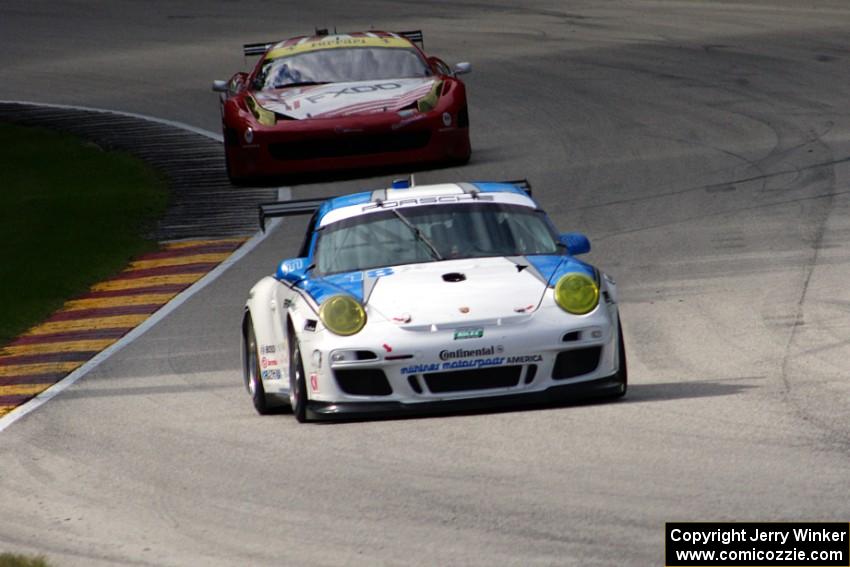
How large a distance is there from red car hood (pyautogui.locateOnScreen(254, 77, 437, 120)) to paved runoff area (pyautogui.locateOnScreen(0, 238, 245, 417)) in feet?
5.97

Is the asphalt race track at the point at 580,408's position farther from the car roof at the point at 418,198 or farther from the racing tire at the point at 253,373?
the car roof at the point at 418,198

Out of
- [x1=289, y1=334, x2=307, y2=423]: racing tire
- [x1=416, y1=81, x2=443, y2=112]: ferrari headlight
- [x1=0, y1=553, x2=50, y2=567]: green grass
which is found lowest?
[x1=416, y1=81, x2=443, y2=112]: ferrari headlight

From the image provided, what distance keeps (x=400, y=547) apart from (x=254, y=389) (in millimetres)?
3636

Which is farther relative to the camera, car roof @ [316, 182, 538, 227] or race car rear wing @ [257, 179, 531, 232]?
race car rear wing @ [257, 179, 531, 232]

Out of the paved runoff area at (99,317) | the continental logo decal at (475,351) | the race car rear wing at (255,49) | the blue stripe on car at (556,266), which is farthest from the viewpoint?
the race car rear wing at (255,49)

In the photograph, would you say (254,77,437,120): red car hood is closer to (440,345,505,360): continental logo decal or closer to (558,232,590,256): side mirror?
(558,232,590,256): side mirror

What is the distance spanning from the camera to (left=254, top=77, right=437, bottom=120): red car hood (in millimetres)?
17984

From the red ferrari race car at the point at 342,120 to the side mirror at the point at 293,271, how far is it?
7.54 metres

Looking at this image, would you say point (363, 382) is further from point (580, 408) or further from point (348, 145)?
point (348, 145)

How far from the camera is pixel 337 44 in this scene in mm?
19391

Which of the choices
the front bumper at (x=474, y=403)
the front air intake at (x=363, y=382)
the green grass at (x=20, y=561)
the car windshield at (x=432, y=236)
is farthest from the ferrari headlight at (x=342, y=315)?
the green grass at (x=20, y=561)

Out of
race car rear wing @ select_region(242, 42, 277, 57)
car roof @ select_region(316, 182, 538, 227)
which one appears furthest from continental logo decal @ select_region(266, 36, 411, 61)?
car roof @ select_region(316, 182, 538, 227)

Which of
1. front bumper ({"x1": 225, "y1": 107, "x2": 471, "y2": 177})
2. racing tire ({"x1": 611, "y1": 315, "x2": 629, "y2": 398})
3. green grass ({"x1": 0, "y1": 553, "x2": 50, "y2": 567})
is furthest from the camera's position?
front bumper ({"x1": 225, "y1": 107, "x2": 471, "y2": 177})

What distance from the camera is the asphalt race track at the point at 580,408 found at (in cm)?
714
